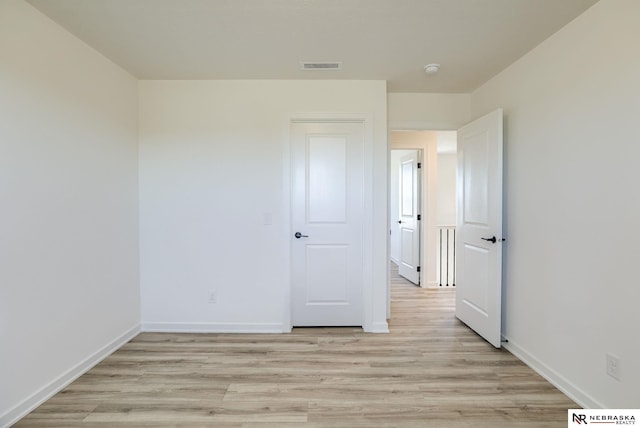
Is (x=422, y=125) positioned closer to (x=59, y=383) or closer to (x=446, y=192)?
(x=446, y=192)

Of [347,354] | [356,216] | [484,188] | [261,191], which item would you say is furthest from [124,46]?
[484,188]

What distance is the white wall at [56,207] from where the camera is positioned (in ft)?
5.68

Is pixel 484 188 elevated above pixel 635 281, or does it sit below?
above

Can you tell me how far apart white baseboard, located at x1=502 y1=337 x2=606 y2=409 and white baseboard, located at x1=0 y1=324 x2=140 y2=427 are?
332 cm

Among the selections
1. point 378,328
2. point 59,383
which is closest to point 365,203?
point 378,328

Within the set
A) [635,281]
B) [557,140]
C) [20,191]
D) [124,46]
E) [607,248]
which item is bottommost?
[635,281]

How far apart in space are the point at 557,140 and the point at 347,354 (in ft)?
7.25

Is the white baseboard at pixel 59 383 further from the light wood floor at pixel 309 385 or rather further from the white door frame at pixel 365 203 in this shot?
the white door frame at pixel 365 203

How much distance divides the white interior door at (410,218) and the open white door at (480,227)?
4.93 feet

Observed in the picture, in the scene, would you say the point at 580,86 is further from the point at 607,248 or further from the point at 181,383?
the point at 181,383

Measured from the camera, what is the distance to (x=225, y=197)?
293cm

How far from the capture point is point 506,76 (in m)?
2.62

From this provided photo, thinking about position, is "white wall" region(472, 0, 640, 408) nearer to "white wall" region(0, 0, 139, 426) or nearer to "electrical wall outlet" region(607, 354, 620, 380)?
"electrical wall outlet" region(607, 354, 620, 380)

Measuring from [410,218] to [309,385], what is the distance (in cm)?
347
